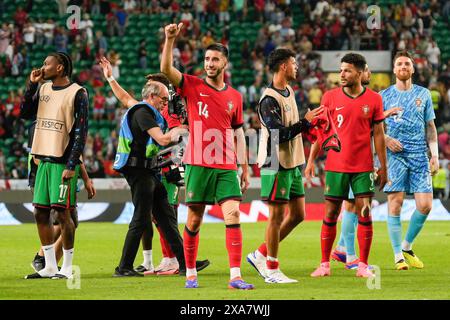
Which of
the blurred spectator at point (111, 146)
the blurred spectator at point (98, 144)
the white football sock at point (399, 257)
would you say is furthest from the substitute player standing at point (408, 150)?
the blurred spectator at point (98, 144)

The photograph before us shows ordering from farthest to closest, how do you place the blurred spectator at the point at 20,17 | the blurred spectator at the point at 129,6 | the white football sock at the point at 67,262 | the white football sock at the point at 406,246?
the blurred spectator at the point at 129,6 → the blurred spectator at the point at 20,17 → the white football sock at the point at 406,246 → the white football sock at the point at 67,262

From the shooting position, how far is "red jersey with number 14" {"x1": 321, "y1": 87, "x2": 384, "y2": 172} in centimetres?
1184

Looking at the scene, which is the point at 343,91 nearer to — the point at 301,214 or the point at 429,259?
the point at 301,214

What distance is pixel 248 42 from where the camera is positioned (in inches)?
1326

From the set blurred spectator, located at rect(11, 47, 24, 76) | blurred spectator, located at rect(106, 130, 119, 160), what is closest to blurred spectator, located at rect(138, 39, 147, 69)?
blurred spectator, located at rect(11, 47, 24, 76)

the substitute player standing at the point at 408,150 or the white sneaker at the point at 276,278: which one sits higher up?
the substitute player standing at the point at 408,150

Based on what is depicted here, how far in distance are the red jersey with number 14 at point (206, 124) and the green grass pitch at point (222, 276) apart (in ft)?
4.18

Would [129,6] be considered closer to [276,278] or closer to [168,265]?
[168,265]

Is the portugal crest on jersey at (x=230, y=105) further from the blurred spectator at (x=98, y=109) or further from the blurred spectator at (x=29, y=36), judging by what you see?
the blurred spectator at (x=29, y=36)

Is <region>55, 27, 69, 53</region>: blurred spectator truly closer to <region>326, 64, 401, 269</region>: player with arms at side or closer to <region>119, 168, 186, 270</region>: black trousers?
<region>326, 64, 401, 269</region>: player with arms at side

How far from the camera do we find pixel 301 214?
11930mm

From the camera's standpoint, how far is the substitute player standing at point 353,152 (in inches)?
465

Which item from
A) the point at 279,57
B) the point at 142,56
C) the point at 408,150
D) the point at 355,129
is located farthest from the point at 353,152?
the point at 142,56
